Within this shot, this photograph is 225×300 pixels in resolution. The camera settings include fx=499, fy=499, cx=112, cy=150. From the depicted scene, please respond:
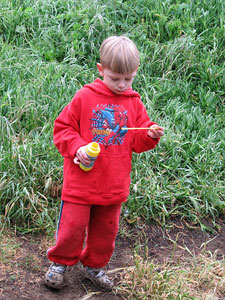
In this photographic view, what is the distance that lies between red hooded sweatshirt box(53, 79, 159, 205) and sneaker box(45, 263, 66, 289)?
1.71ft

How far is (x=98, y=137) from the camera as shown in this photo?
9.40 feet

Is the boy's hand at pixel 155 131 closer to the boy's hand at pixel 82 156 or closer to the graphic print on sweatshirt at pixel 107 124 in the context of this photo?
the graphic print on sweatshirt at pixel 107 124

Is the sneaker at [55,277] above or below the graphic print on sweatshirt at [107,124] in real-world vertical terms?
below

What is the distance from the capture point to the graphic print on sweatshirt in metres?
2.86

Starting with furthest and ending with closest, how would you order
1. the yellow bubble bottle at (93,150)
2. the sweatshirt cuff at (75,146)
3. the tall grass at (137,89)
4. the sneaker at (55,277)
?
1. the tall grass at (137,89)
2. the sneaker at (55,277)
3. the sweatshirt cuff at (75,146)
4. the yellow bubble bottle at (93,150)

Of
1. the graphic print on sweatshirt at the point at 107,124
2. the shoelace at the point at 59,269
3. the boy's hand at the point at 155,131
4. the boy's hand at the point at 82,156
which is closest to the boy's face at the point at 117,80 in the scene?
the graphic print on sweatshirt at the point at 107,124

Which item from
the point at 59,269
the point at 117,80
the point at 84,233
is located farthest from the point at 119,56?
the point at 59,269

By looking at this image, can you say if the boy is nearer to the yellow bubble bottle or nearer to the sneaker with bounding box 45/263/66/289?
the yellow bubble bottle

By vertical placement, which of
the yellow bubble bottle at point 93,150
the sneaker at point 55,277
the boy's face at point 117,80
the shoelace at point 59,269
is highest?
the boy's face at point 117,80

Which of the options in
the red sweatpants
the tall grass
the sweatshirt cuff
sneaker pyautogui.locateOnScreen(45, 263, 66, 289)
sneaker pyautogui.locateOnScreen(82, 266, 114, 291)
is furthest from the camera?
the tall grass

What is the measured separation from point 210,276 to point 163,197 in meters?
0.91

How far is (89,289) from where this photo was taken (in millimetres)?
3275

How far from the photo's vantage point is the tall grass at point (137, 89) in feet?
13.0

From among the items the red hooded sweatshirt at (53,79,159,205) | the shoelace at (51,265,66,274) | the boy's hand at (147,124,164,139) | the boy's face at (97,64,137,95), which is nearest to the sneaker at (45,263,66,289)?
the shoelace at (51,265,66,274)
